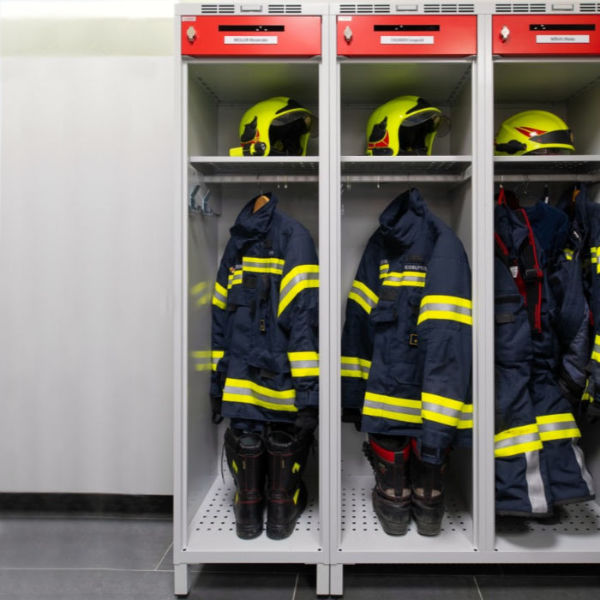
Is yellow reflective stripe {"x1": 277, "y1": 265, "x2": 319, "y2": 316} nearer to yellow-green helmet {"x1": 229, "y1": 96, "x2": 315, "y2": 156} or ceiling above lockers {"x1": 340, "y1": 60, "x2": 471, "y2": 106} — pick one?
yellow-green helmet {"x1": 229, "y1": 96, "x2": 315, "y2": 156}

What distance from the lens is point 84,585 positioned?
75.4 inches

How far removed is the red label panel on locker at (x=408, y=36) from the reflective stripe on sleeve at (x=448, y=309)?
92 cm

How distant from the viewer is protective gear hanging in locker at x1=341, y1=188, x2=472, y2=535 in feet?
5.76

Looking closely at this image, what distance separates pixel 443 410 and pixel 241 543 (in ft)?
3.10

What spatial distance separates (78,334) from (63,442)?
576 millimetres

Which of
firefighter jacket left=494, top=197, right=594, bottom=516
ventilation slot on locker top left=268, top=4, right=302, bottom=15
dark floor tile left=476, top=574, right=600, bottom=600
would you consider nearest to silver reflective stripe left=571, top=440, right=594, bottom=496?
firefighter jacket left=494, top=197, right=594, bottom=516

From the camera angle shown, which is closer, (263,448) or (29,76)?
(263,448)

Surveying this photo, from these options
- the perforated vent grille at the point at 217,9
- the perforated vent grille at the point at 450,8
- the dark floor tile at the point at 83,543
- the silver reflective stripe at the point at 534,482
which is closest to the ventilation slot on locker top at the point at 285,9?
the perforated vent grille at the point at 217,9

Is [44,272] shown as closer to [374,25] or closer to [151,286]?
[151,286]

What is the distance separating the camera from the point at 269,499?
6.26 feet

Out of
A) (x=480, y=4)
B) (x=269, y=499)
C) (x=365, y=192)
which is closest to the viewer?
(x=480, y=4)

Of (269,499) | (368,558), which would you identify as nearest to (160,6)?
(269,499)

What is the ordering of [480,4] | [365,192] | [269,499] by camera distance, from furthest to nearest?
[365,192] < [269,499] < [480,4]

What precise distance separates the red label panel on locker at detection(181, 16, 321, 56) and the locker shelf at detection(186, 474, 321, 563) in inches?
73.2
